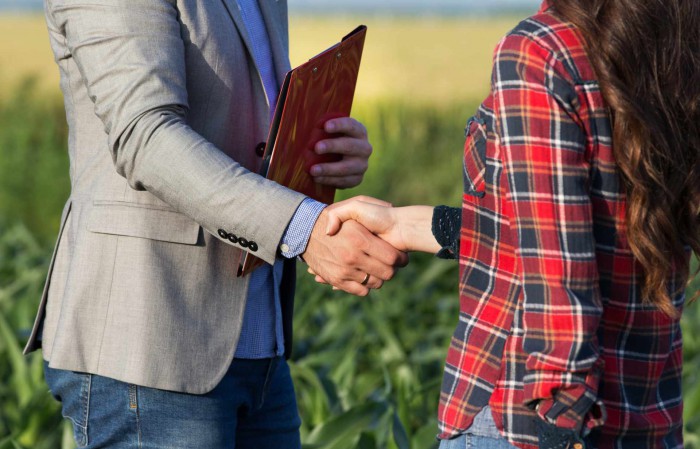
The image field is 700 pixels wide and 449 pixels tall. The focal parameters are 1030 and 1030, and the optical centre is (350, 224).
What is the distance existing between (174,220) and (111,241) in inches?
5.1

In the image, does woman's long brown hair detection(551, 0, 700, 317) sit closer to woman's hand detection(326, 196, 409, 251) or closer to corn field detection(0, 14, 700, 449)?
woman's hand detection(326, 196, 409, 251)

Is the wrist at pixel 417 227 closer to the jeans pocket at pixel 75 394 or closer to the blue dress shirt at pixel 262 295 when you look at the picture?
the blue dress shirt at pixel 262 295

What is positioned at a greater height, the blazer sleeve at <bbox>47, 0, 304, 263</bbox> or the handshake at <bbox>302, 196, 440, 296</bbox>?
the blazer sleeve at <bbox>47, 0, 304, 263</bbox>

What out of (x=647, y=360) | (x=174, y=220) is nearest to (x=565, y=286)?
(x=647, y=360)

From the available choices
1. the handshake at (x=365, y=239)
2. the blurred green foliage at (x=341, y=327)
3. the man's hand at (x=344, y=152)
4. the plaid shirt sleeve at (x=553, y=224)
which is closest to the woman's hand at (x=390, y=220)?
the handshake at (x=365, y=239)

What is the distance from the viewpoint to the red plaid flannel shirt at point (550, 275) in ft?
5.17

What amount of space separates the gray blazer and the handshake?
10 cm

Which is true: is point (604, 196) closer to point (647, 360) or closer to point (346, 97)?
point (647, 360)

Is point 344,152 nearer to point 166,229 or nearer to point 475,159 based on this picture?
point 166,229

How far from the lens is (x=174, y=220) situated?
2.06m

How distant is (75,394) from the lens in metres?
2.08

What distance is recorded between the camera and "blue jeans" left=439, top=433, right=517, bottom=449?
5.52 feet

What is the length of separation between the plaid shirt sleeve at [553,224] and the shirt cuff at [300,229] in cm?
54

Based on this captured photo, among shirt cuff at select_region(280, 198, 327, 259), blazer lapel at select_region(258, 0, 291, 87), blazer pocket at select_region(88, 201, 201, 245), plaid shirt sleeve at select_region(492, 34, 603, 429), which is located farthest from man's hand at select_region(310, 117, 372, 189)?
plaid shirt sleeve at select_region(492, 34, 603, 429)
